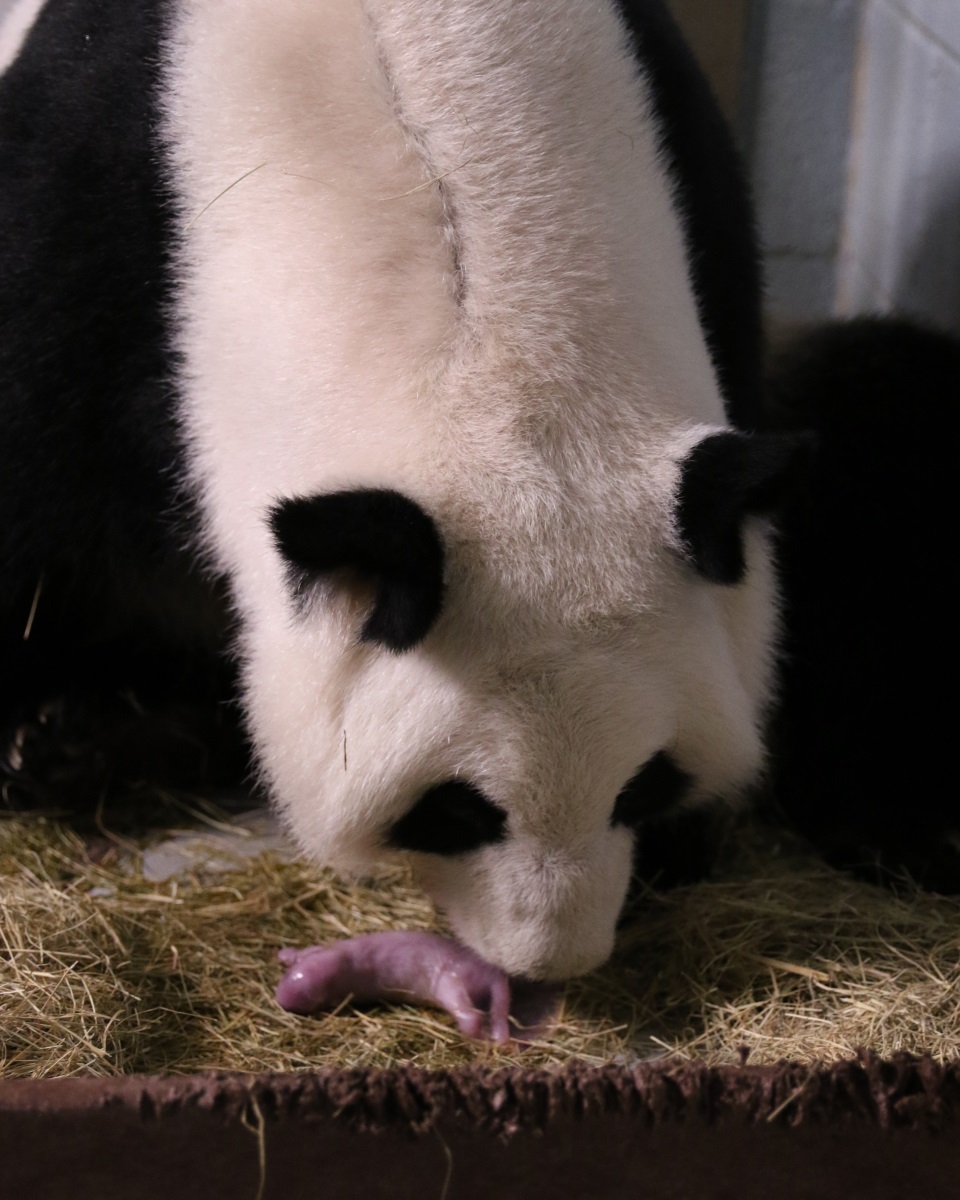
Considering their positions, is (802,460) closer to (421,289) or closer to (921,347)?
(421,289)

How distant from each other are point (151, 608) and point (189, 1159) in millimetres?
1211

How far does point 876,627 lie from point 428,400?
1243 millimetres

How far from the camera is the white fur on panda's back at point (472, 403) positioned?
5.10 ft

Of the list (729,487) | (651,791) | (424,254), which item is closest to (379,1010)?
(651,791)

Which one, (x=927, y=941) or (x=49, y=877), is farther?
(x=49, y=877)

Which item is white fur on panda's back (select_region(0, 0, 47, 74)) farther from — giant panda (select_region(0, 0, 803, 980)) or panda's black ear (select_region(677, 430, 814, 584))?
panda's black ear (select_region(677, 430, 814, 584))

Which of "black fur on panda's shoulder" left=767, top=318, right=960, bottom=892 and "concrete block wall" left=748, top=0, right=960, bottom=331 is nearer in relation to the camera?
"black fur on panda's shoulder" left=767, top=318, right=960, bottom=892

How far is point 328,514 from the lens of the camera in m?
1.36

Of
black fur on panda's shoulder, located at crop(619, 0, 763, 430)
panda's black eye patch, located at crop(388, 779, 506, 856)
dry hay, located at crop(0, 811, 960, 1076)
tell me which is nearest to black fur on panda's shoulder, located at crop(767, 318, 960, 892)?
dry hay, located at crop(0, 811, 960, 1076)

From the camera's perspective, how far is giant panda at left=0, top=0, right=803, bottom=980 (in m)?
1.54

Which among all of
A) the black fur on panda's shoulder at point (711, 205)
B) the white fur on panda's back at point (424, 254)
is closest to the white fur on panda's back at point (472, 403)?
the white fur on panda's back at point (424, 254)

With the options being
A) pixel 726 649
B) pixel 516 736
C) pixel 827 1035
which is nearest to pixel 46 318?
pixel 516 736

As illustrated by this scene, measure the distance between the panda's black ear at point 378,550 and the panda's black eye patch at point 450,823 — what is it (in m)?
0.25

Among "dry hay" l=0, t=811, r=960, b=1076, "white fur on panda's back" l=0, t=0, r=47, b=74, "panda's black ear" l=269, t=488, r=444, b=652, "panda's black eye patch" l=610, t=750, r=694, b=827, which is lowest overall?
"dry hay" l=0, t=811, r=960, b=1076
